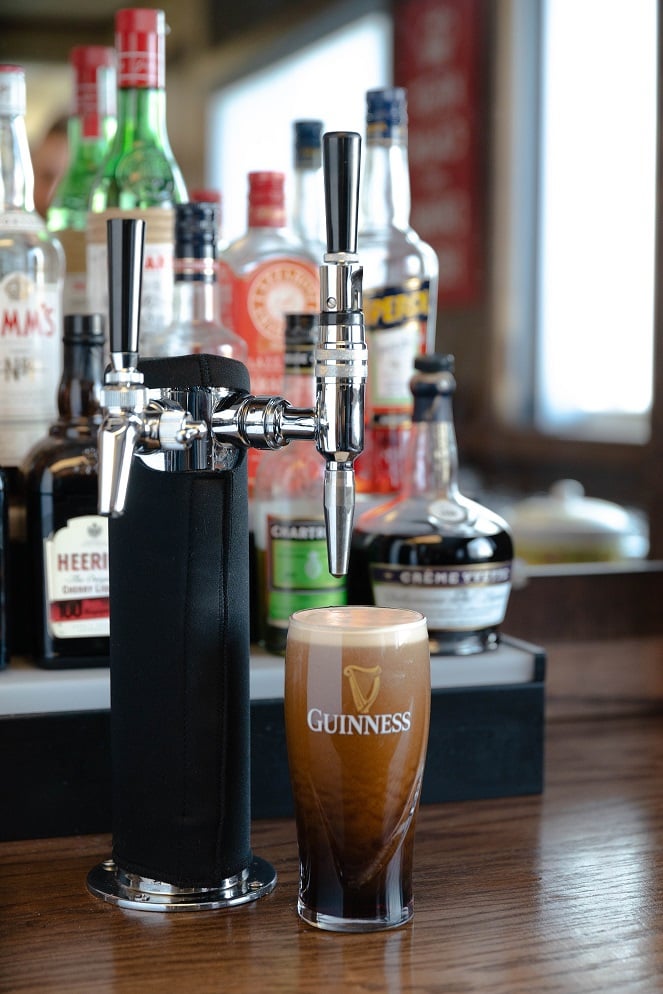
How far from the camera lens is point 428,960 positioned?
63 centimetres

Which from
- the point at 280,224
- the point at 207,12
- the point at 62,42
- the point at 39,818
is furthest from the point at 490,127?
the point at 39,818

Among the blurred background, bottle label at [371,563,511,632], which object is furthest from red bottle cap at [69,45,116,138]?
the blurred background

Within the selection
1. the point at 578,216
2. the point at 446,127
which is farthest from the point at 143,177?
the point at 446,127

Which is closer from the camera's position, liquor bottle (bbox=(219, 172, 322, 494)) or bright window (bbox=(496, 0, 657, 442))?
liquor bottle (bbox=(219, 172, 322, 494))

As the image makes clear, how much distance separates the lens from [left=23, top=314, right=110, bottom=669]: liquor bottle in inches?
33.6

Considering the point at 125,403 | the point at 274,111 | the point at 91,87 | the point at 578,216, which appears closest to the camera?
the point at 125,403

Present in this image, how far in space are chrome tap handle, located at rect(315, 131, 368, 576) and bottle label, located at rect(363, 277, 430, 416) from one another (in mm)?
Result: 371

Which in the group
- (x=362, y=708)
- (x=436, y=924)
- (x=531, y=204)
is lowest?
(x=436, y=924)

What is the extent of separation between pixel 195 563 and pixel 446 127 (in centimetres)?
242

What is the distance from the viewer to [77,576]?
2.82 ft

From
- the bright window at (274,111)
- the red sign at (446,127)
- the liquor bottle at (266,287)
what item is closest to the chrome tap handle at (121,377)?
the liquor bottle at (266,287)

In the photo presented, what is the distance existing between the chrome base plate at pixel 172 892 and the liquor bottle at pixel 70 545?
0.59ft

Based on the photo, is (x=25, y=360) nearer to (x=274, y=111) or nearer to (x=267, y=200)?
(x=267, y=200)

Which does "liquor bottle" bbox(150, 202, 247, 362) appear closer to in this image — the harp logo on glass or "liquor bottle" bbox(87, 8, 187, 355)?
"liquor bottle" bbox(87, 8, 187, 355)
